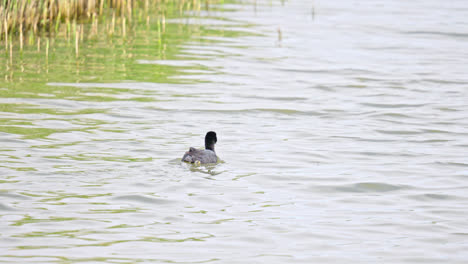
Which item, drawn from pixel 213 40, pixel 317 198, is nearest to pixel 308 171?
pixel 317 198

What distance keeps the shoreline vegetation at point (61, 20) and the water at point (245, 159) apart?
1.66 meters

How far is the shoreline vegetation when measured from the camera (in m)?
15.1

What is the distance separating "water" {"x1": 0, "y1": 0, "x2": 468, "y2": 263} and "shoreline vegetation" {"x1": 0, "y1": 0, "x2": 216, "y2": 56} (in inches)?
65.2

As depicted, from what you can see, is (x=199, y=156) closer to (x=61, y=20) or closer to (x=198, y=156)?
(x=198, y=156)

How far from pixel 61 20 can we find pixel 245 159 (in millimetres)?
10550

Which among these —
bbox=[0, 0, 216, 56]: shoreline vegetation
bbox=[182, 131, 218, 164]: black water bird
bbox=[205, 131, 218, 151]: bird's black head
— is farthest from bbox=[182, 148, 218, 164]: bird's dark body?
bbox=[0, 0, 216, 56]: shoreline vegetation

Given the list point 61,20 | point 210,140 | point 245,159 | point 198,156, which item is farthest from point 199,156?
point 61,20

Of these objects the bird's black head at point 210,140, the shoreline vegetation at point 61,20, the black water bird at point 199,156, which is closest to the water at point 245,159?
the black water bird at point 199,156

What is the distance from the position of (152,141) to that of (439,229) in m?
4.25

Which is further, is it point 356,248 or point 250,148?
point 250,148

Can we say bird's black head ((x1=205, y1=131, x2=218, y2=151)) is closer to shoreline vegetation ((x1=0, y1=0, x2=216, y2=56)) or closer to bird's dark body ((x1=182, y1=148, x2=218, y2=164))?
bird's dark body ((x1=182, y1=148, x2=218, y2=164))

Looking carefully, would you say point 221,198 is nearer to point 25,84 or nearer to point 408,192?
point 408,192

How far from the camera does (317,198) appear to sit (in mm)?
8211

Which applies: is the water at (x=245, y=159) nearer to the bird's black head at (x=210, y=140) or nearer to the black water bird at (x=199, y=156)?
the black water bird at (x=199, y=156)
